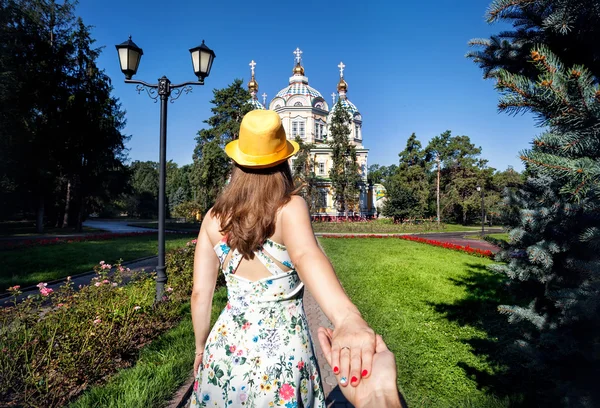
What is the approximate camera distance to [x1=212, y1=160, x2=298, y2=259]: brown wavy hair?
4.70 feet

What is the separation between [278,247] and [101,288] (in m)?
4.06

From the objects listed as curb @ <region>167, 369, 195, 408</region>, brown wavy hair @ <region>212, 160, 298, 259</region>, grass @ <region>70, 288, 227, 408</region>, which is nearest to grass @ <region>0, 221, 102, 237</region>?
grass @ <region>70, 288, 227, 408</region>

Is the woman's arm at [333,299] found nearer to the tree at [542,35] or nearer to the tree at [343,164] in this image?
the tree at [542,35]

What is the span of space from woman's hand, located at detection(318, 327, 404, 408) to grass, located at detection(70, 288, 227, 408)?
109 inches

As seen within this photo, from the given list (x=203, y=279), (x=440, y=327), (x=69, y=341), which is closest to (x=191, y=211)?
(x=440, y=327)

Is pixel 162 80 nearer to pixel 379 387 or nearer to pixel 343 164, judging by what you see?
pixel 379 387

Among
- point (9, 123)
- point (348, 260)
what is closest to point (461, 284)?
point (348, 260)

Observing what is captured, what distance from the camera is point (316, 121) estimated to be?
4662cm

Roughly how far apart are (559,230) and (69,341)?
505cm

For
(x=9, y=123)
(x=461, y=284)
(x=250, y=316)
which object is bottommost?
(x=461, y=284)

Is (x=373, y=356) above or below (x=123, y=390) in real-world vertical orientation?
above

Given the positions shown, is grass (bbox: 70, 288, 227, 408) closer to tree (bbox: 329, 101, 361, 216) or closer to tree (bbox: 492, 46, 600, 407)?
tree (bbox: 492, 46, 600, 407)

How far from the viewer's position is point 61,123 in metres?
22.7

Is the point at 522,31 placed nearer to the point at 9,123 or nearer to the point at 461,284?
the point at 461,284
